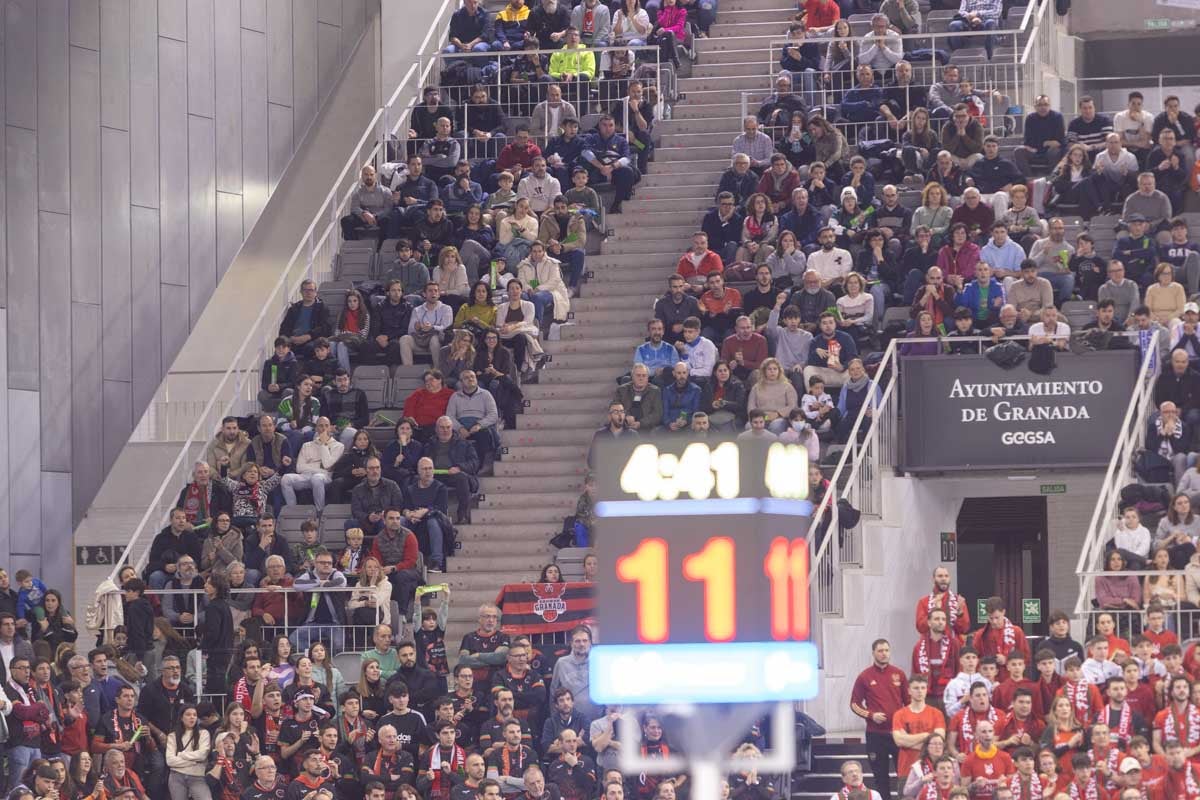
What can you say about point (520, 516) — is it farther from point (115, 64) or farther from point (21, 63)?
point (115, 64)

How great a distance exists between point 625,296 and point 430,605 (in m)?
6.38

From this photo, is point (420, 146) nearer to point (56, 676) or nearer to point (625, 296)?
point (625, 296)

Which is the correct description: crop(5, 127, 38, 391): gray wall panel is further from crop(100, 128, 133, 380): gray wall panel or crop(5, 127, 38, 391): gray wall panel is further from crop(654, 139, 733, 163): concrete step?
crop(654, 139, 733, 163): concrete step

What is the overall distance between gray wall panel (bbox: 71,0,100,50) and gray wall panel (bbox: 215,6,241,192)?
240 centimetres

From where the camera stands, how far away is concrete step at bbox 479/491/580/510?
2420 cm

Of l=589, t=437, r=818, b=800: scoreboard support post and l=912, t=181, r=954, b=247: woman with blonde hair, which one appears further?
l=912, t=181, r=954, b=247: woman with blonde hair

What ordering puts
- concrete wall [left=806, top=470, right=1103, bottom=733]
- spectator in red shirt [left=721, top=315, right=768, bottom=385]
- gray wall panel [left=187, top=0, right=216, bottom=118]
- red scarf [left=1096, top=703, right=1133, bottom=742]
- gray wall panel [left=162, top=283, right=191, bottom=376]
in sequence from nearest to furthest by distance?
1. red scarf [left=1096, top=703, right=1133, bottom=742]
2. concrete wall [left=806, top=470, right=1103, bottom=733]
3. spectator in red shirt [left=721, top=315, right=768, bottom=385]
4. gray wall panel [left=162, top=283, right=191, bottom=376]
5. gray wall panel [left=187, top=0, right=216, bottom=118]

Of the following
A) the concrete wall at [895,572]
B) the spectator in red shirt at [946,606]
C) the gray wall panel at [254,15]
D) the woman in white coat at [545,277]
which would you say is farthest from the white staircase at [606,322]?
the gray wall panel at [254,15]

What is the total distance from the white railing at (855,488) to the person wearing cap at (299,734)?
14.3 ft

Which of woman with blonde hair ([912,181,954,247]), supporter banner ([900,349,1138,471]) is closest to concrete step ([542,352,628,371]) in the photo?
woman with blonde hair ([912,181,954,247])

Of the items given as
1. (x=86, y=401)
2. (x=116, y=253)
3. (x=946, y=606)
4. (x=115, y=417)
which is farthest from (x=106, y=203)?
(x=946, y=606)

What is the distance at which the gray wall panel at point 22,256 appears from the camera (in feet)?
85.4

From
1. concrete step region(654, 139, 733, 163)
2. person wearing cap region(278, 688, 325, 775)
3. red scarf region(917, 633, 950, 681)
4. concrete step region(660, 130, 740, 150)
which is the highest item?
concrete step region(660, 130, 740, 150)

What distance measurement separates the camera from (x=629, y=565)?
23.9 ft
